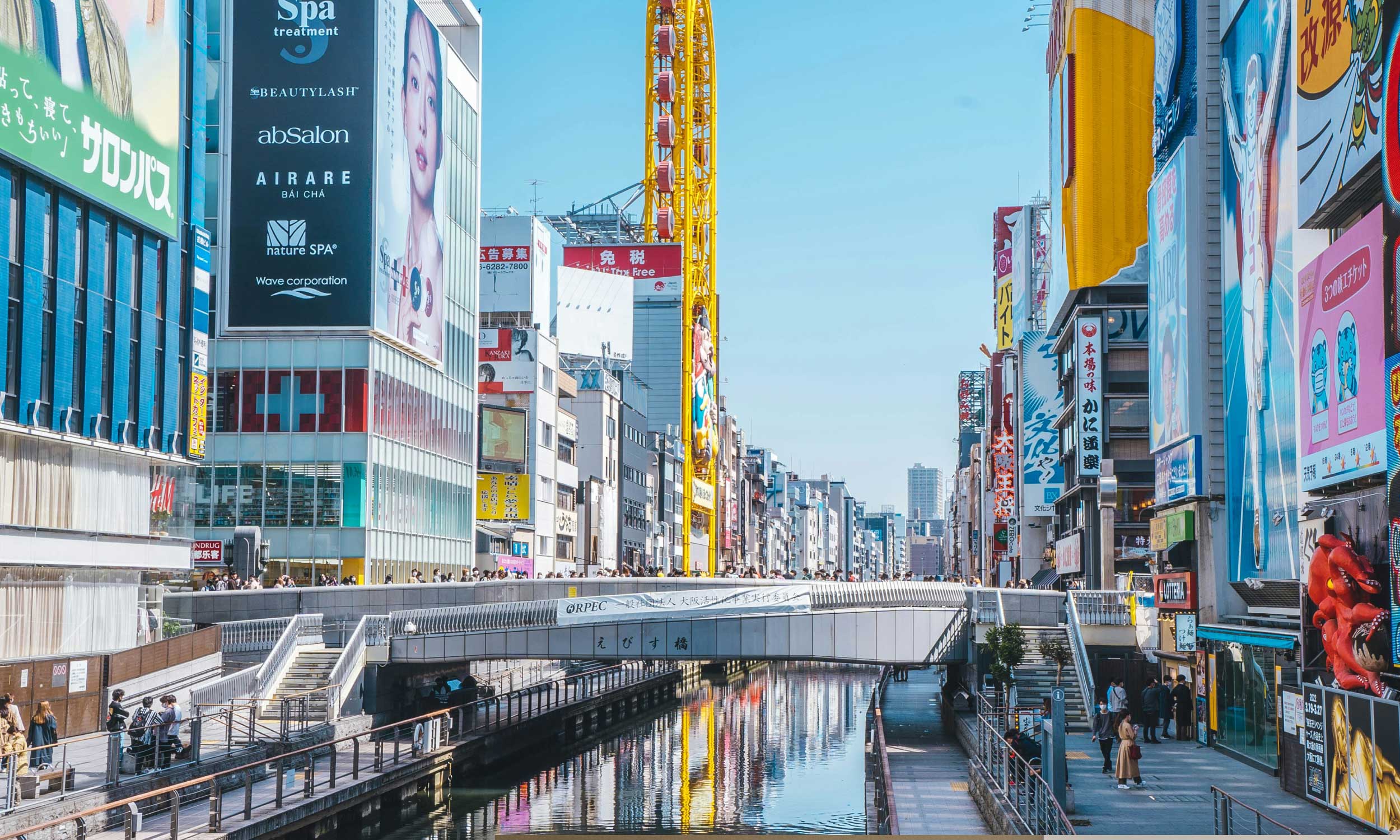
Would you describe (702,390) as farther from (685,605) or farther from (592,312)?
(685,605)

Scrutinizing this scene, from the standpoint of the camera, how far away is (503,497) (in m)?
86.9

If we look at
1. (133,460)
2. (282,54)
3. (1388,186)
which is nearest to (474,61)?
(282,54)

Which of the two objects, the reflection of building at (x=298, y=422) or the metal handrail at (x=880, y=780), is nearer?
the metal handrail at (x=880, y=780)

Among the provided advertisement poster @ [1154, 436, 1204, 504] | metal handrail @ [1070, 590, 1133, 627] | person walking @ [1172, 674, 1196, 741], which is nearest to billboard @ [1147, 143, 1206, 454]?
advertisement poster @ [1154, 436, 1204, 504]

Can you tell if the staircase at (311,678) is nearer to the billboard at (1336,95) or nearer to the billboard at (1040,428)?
the billboard at (1336,95)

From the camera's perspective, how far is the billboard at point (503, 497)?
86.4 metres

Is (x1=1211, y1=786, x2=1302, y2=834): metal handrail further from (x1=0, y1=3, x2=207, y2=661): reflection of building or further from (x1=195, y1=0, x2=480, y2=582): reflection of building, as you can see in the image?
(x1=195, y1=0, x2=480, y2=582): reflection of building

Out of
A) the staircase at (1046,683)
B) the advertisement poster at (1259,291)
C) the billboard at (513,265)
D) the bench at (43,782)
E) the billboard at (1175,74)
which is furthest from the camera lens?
the billboard at (513,265)

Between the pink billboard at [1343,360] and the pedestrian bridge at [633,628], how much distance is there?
20.9m

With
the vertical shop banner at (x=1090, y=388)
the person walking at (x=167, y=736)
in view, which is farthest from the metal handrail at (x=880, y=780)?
the vertical shop banner at (x=1090, y=388)

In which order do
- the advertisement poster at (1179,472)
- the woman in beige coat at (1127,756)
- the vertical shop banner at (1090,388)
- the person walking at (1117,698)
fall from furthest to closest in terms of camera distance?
the vertical shop banner at (1090,388) < the advertisement poster at (1179,472) < the person walking at (1117,698) < the woman in beige coat at (1127,756)

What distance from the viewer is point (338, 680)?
43.1 meters

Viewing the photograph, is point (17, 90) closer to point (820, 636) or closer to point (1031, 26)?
point (820, 636)

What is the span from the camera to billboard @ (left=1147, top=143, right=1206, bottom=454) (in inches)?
1639
